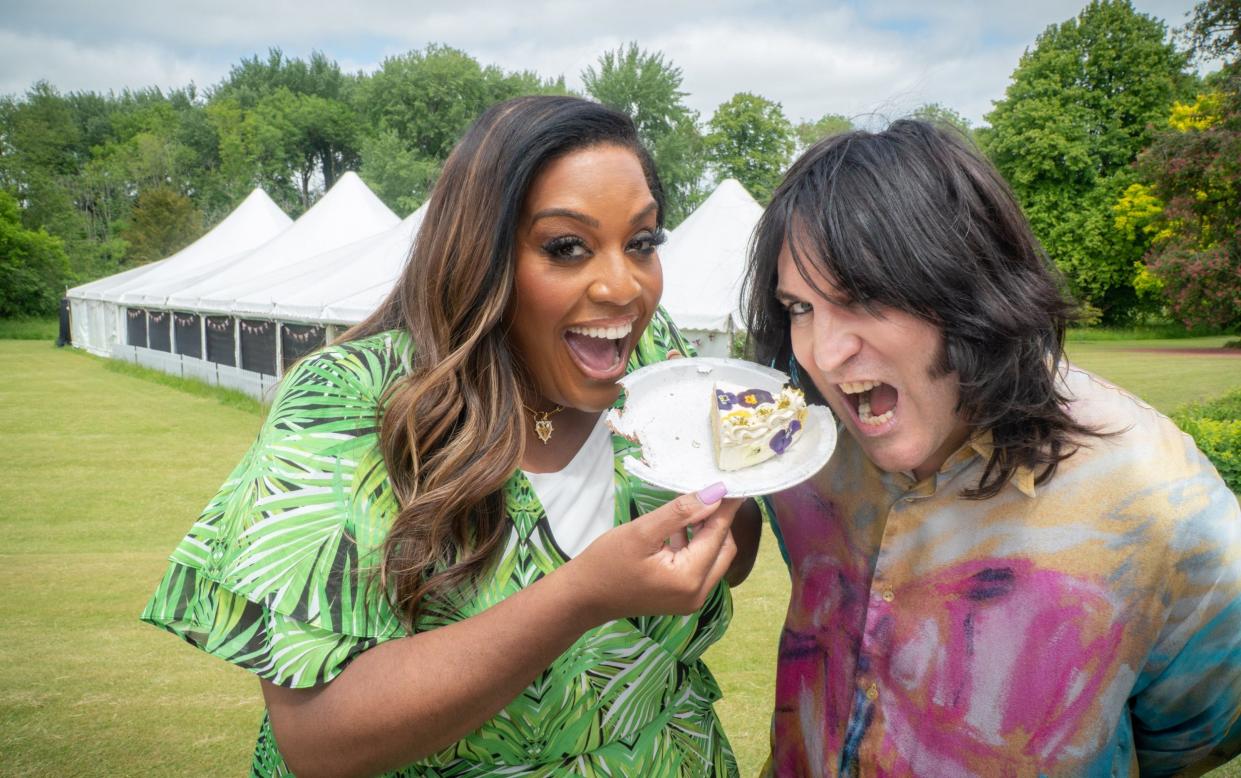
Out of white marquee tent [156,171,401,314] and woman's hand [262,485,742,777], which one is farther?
white marquee tent [156,171,401,314]

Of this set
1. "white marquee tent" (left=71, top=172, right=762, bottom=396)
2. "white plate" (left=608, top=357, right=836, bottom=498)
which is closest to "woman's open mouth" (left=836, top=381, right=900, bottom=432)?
"white plate" (left=608, top=357, right=836, bottom=498)

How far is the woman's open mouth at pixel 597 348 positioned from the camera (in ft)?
6.89

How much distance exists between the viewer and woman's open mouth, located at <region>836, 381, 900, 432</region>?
6.37ft

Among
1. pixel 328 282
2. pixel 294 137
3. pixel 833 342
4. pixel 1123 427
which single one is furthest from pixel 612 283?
pixel 294 137

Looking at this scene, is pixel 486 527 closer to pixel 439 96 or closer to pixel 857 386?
pixel 857 386

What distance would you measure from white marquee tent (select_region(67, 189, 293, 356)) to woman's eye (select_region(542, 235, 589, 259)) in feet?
106

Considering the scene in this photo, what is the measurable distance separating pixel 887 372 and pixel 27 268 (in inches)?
2244

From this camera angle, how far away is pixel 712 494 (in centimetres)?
178

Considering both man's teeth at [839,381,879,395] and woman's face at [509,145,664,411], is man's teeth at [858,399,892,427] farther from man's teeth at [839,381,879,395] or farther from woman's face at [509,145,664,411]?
woman's face at [509,145,664,411]

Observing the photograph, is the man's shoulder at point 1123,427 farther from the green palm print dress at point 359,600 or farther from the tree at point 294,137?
the tree at point 294,137

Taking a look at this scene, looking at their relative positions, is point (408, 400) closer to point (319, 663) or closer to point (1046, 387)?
point (319, 663)

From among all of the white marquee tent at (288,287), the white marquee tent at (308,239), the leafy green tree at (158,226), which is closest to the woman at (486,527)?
the white marquee tent at (288,287)

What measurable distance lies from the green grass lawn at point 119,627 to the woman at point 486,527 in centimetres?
307

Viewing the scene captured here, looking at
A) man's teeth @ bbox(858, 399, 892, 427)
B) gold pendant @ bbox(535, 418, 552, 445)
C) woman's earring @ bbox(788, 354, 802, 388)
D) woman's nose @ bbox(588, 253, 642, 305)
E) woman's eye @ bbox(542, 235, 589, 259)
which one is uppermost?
woman's eye @ bbox(542, 235, 589, 259)
